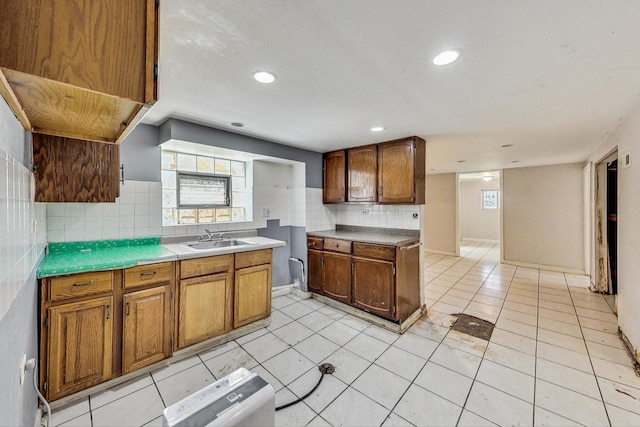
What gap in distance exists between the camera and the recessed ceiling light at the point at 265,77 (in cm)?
159

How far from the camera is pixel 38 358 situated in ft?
5.05

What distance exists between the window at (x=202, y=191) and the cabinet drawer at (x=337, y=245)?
1376 millimetres

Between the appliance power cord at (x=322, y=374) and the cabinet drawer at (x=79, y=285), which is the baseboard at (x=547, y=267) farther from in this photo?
the cabinet drawer at (x=79, y=285)

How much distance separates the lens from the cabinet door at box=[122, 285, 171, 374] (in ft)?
6.12

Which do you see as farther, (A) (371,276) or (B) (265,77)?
(A) (371,276)

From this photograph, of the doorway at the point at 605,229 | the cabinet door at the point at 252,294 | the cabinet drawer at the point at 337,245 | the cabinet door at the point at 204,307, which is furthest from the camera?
the doorway at the point at 605,229

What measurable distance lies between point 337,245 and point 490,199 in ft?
24.0

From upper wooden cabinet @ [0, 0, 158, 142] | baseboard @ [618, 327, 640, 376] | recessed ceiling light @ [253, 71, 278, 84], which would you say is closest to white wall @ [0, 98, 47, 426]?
upper wooden cabinet @ [0, 0, 158, 142]

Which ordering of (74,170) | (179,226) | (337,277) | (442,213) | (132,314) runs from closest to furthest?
1. (74,170)
2. (132,314)
3. (179,226)
4. (337,277)
5. (442,213)

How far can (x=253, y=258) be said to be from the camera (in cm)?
263

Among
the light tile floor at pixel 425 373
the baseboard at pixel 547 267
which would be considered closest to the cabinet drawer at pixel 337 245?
the light tile floor at pixel 425 373

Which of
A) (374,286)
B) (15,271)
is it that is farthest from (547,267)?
(15,271)

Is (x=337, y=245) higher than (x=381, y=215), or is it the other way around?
(x=381, y=215)

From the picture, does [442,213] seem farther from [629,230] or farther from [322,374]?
[322,374]
